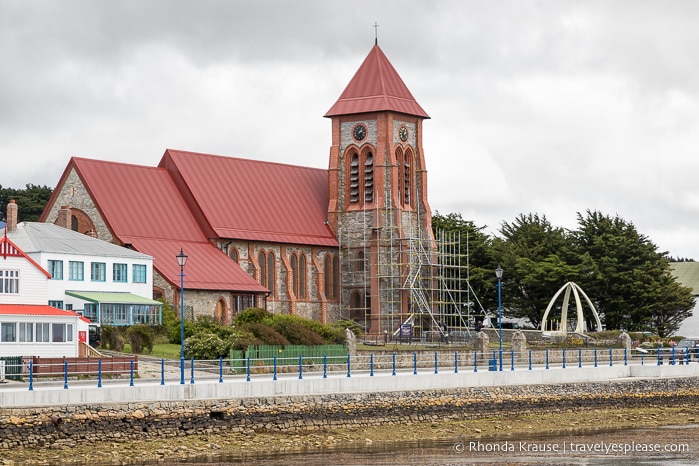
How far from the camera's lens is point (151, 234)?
80.1 meters

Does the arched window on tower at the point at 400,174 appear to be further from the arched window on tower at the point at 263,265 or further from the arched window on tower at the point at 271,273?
the arched window on tower at the point at 263,265

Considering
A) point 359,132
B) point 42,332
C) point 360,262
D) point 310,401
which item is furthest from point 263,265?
point 310,401

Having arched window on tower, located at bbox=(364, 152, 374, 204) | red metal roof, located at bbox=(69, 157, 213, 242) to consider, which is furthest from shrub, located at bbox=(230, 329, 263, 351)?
arched window on tower, located at bbox=(364, 152, 374, 204)

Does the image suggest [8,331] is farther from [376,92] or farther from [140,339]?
[376,92]

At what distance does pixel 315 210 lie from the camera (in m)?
93.7

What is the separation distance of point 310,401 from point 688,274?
71.2 meters

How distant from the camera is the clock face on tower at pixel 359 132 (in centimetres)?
9225

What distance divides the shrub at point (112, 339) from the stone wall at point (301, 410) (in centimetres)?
1759

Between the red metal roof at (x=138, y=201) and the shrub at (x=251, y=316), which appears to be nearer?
the shrub at (x=251, y=316)

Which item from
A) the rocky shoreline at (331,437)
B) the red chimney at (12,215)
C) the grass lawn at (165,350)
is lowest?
the rocky shoreline at (331,437)

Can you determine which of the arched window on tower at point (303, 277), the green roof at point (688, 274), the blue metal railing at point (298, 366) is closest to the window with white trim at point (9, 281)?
the blue metal railing at point (298, 366)

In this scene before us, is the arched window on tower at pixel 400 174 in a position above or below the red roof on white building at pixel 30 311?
above

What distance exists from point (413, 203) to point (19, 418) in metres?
57.4

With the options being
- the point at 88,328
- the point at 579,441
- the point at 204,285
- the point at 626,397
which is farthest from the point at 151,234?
the point at 579,441
